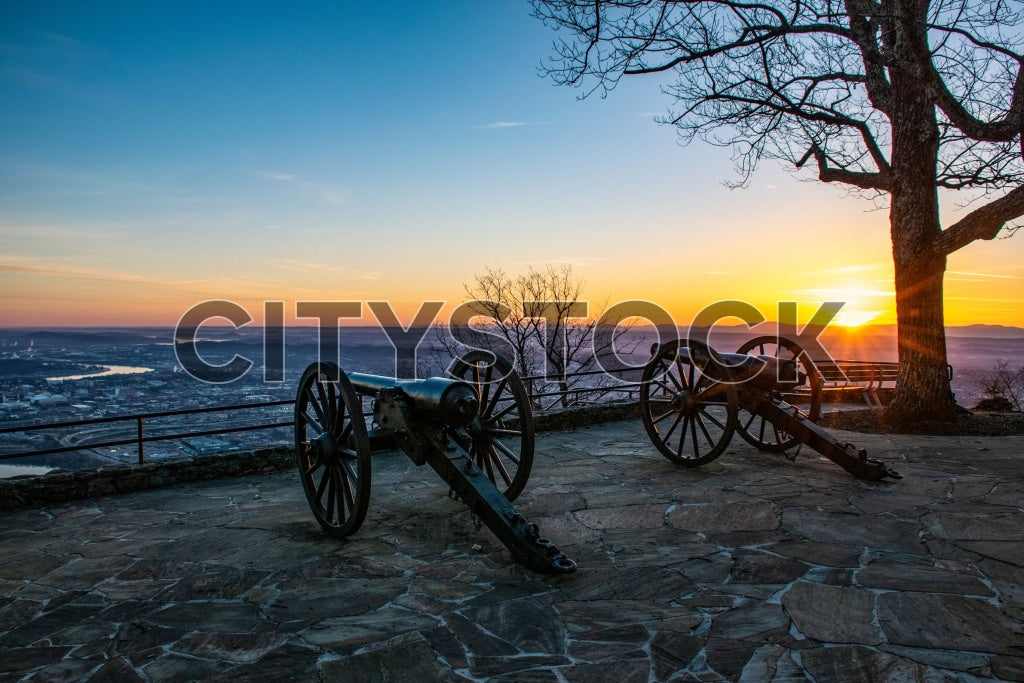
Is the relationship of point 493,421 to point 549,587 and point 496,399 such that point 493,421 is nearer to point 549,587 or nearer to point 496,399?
point 496,399

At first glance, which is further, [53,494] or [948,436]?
[948,436]

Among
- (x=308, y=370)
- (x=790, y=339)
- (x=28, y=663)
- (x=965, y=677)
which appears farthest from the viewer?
(x=790, y=339)

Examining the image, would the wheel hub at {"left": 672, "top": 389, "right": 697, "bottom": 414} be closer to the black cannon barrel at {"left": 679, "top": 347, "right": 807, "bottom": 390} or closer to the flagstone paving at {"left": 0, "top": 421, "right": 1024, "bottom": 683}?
the black cannon barrel at {"left": 679, "top": 347, "right": 807, "bottom": 390}

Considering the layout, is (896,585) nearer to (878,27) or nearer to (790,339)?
(790,339)

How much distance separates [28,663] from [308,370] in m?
2.55

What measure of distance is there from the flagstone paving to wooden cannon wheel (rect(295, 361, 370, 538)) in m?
0.21

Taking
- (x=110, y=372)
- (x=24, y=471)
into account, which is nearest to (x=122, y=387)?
(x=110, y=372)

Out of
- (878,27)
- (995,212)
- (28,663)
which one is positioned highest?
(878,27)

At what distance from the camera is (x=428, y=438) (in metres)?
4.54

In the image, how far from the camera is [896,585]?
11.7ft

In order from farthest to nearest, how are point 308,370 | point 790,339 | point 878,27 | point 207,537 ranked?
point 878,27, point 790,339, point 308,370, point 207,537

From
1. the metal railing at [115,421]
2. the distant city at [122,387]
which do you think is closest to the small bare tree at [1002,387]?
the distant city at [122,387]

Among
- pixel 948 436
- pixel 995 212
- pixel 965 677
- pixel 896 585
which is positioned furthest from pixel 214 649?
pixel 995 212

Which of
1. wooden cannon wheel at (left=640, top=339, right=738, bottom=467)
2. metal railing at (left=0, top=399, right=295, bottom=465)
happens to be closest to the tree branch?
wooden cannon wheel at (left=640, top=339, right=738, bottom=467)
